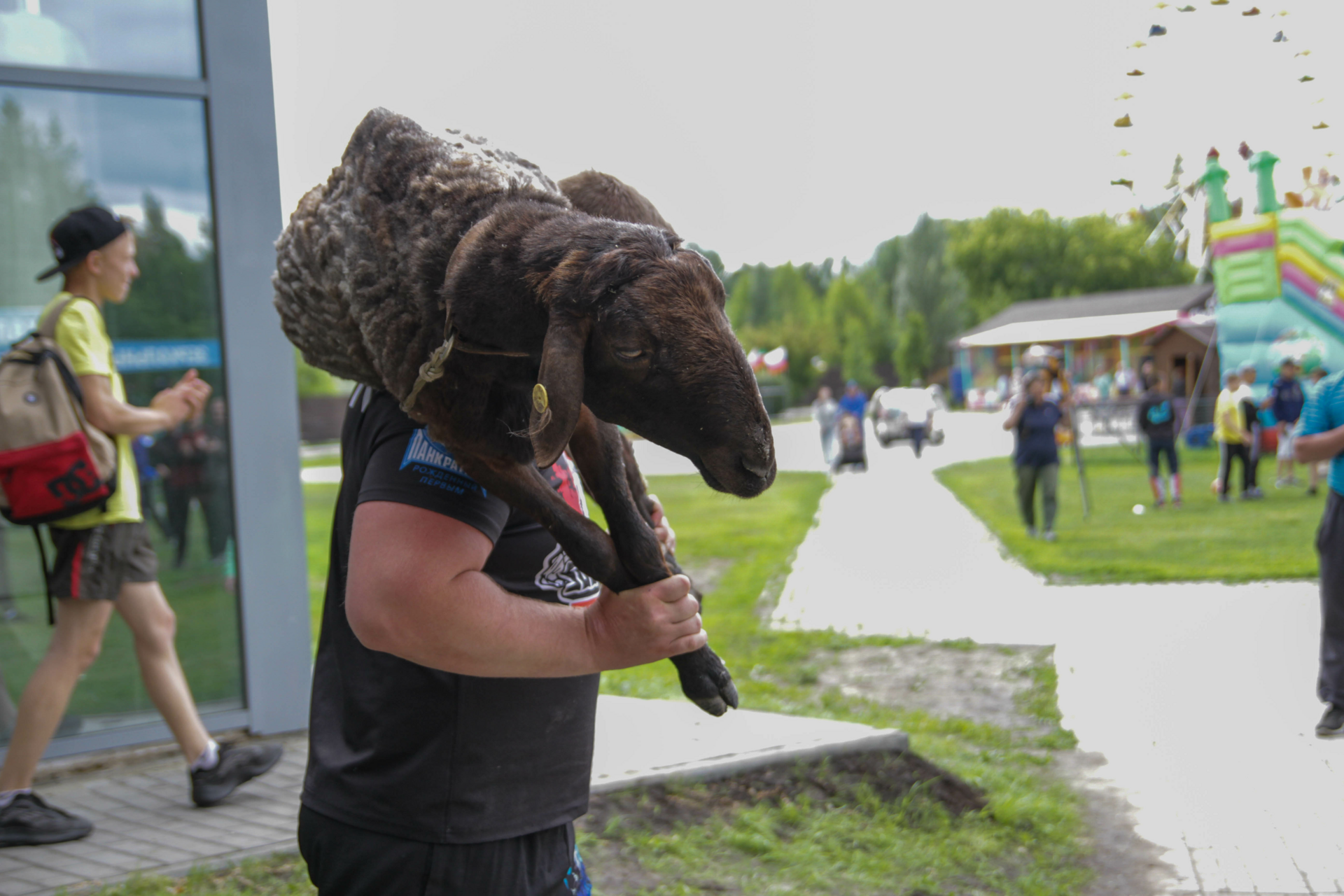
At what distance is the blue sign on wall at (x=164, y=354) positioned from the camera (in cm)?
513

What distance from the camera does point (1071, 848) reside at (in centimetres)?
424

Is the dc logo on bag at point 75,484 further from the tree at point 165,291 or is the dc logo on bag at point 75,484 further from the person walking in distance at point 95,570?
the tree at point 165,291

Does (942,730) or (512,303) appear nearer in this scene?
(512,303)

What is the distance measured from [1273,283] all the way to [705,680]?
21.8 meters

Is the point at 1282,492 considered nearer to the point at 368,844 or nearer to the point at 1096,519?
the point at 1096,519

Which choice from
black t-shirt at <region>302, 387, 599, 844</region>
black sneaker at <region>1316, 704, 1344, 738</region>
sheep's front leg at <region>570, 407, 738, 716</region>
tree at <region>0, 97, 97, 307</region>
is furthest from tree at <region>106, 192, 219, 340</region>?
black sneaker at <region>1316, 704, 1344, 738</region>

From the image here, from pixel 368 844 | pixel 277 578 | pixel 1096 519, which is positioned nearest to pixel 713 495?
pixel 368 844

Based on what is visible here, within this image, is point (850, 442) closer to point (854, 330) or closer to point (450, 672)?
point (450, 672)

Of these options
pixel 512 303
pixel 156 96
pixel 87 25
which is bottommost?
pixel 512 303

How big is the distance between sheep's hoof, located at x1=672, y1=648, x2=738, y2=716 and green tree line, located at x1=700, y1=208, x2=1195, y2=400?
66.0 meters

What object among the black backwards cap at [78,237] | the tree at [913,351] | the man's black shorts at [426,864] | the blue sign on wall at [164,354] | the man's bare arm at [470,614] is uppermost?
the black backwards cap at [78,237]

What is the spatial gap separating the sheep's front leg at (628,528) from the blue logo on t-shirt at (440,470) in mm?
173

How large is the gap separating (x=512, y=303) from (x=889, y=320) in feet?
288

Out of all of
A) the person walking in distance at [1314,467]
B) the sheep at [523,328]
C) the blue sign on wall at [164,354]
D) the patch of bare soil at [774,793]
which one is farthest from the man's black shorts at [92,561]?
the person walking in distance at [1314,467]
